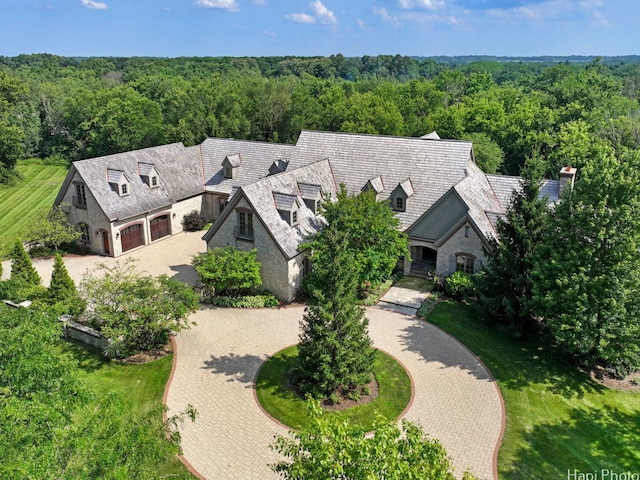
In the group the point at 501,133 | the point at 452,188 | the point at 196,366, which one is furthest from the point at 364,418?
the point at 501,133

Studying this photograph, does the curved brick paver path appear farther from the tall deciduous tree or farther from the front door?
the front door

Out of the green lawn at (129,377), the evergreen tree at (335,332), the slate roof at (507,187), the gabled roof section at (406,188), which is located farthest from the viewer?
the gabled roof section at (406,188)

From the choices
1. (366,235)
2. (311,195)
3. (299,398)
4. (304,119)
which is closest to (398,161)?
(311,195)

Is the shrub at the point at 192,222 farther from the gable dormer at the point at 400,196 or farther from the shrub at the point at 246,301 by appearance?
the gable dormer at the point at 400,196

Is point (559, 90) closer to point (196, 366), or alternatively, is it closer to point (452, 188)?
point (452, 188)

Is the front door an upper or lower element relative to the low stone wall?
upper

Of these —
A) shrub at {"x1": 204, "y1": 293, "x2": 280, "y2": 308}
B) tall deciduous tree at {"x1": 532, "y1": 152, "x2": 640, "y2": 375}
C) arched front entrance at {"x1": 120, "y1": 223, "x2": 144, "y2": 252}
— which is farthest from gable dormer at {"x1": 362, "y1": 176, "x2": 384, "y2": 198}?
arched front entrance at {"x1": 120, "y1": 223, "x2": 144, "y2": 252}

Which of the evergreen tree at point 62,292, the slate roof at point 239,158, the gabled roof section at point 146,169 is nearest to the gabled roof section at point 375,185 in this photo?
the slate roof at point 239,158
